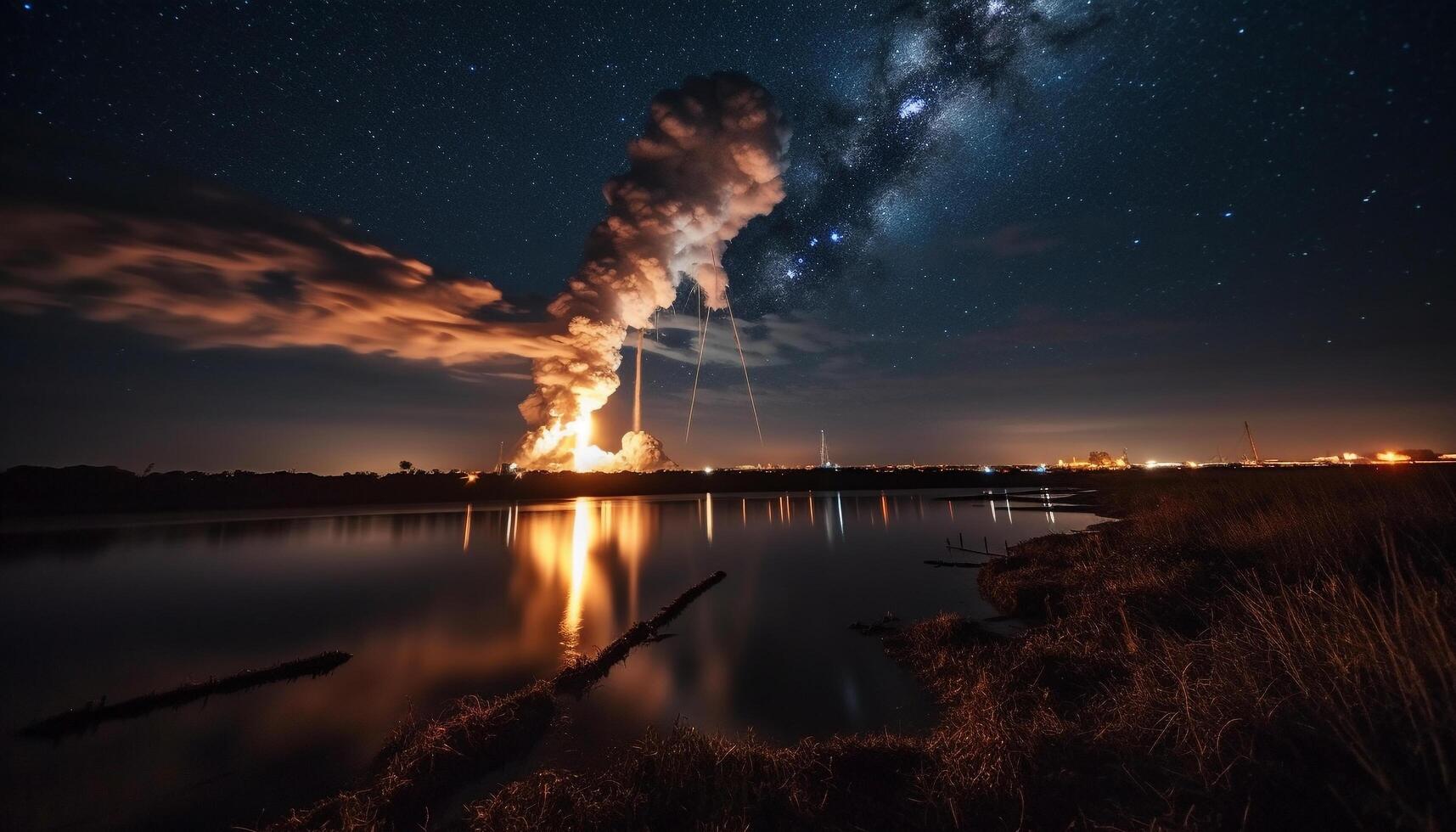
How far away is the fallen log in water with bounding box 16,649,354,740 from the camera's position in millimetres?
11133

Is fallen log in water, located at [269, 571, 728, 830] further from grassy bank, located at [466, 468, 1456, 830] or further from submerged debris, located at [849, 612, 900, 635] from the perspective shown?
submerged debris, located at [849, 612, 900, 635]

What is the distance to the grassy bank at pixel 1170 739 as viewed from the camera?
4031mm

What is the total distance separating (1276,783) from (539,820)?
22.5ft

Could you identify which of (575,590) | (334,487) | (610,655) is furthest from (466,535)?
(334,487)

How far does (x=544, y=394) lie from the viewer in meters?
96.0

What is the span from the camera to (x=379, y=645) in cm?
1642

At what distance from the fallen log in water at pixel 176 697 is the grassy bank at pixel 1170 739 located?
1070cm

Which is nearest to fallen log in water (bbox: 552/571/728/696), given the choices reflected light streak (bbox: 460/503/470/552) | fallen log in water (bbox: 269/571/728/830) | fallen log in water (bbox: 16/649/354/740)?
fallen log in water (bbox: 269/571/728/830)

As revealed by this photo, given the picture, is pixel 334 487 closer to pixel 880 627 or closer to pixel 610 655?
pixel 610 655

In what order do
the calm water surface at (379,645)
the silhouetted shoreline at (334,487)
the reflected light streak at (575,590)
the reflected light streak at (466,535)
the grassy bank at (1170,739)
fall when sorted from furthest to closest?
1. the silhouetted shoreline at (334,487)
2. the reflected light streak at (466,535)
3. the reflected light streak at (575,590)
4. the calm water surface at (379,645)
5. the grassy bank at (1170,739)

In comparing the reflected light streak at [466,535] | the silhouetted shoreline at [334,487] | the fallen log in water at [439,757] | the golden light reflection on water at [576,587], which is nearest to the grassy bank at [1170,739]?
the fallen log in water at [439,757]

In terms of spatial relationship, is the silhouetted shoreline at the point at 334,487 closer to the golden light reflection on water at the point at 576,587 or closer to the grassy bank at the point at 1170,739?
the grassy bank at the point at 1170,739

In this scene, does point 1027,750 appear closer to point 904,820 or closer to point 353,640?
point 904,820

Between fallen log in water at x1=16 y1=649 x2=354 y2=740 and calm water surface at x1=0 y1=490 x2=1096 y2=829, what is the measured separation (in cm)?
40
